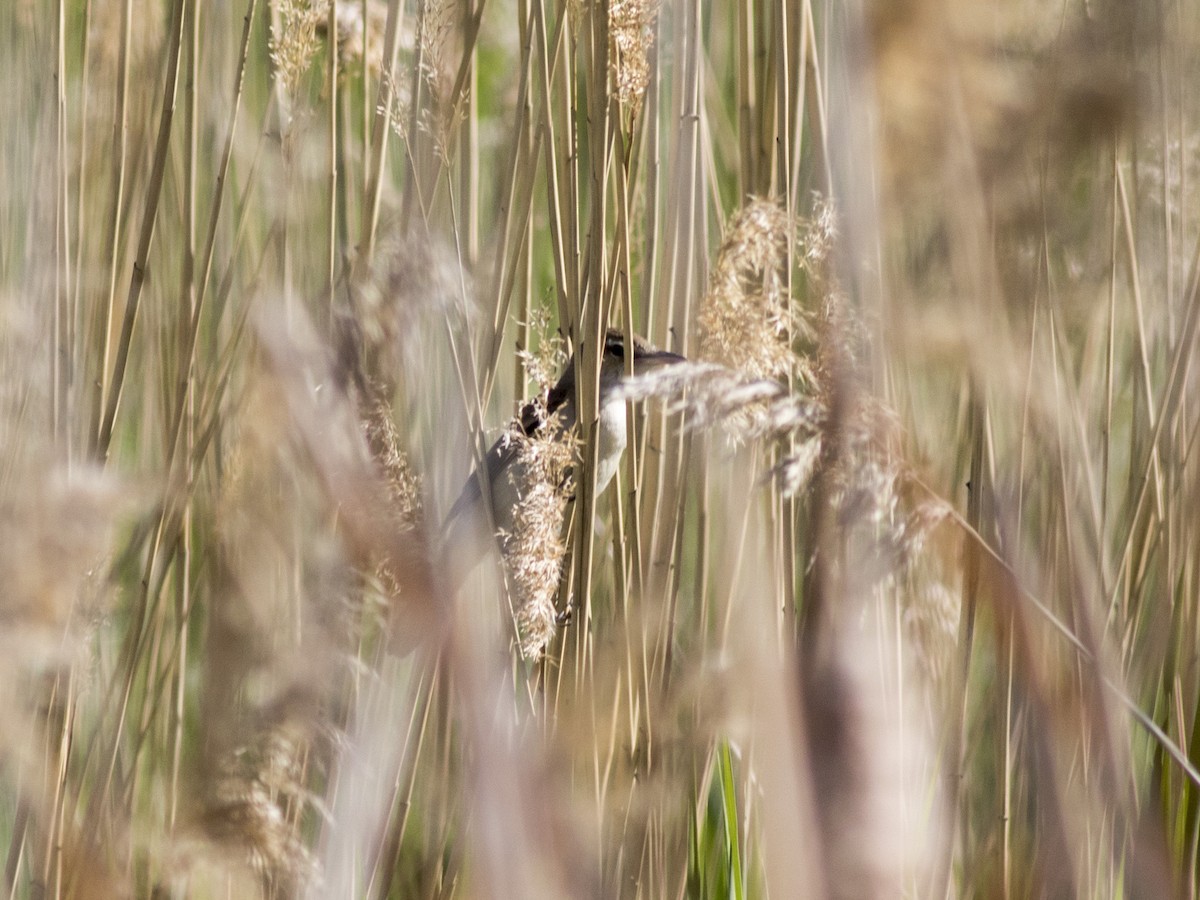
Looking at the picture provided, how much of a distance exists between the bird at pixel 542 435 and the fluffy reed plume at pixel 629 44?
0.94 feet

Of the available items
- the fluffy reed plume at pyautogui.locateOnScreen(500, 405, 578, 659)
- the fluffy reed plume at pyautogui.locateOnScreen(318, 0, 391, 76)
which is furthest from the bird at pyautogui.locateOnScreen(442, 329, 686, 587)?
the fluffy reed plume at pyautogui.locateOnScreen(318, 0, 391, 76)

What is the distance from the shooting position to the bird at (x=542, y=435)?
4.43 ft

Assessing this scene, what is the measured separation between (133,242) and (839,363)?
4.68ft

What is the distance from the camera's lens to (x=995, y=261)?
0.77 m

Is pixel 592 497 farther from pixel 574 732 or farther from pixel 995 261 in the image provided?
pixel 995 261

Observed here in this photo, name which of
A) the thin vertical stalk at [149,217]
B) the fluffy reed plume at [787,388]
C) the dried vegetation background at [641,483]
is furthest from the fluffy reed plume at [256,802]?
the thin vertical stalk at [149,217]

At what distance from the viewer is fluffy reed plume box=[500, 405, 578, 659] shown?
1.06m

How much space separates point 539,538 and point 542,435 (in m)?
0.14

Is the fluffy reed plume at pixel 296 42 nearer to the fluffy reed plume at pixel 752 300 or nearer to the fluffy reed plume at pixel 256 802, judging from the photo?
the fluffy reed plume at pixel 752 300

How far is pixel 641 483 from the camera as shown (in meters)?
1.34

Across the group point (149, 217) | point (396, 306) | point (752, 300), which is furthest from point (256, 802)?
point (149, 217)

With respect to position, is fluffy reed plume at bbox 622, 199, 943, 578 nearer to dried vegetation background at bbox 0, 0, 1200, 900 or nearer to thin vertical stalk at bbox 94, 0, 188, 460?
dried vegetation background at bbox 0, 0, 1200, 900

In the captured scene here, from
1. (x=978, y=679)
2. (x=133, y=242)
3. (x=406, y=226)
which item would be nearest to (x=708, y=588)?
(x=978, y=679)

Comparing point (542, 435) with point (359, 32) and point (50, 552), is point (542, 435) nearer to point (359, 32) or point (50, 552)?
point (50, 552)
